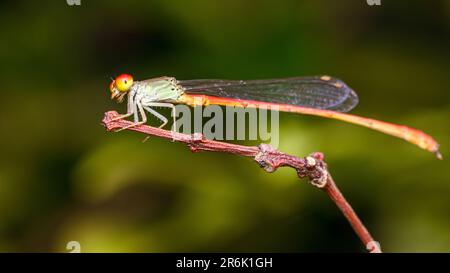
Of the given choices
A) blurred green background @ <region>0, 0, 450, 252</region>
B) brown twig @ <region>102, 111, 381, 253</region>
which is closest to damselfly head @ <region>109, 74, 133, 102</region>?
blurred green background @ <region>0, 0, 450, 252</region>

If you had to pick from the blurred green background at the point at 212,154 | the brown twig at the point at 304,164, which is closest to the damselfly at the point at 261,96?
the blurred green background at the point at 212,154

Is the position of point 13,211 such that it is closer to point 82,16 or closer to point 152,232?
point 152,232

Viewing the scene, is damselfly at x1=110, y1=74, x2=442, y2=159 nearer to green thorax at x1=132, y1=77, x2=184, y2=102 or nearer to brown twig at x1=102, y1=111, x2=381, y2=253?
green thorax at x1=132, y1=77, x2=184, y2=102

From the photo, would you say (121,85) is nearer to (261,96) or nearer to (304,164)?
(261,96)

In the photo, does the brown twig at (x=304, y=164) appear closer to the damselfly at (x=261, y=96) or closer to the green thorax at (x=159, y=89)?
the damselfly at (x=261, y=96)

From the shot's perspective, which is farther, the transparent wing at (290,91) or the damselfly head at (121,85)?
the transparent wing at (290,91)

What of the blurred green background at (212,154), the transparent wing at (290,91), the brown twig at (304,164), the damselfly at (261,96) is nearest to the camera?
the brown twig at (304,164)

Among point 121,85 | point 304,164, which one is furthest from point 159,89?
point 304,164
